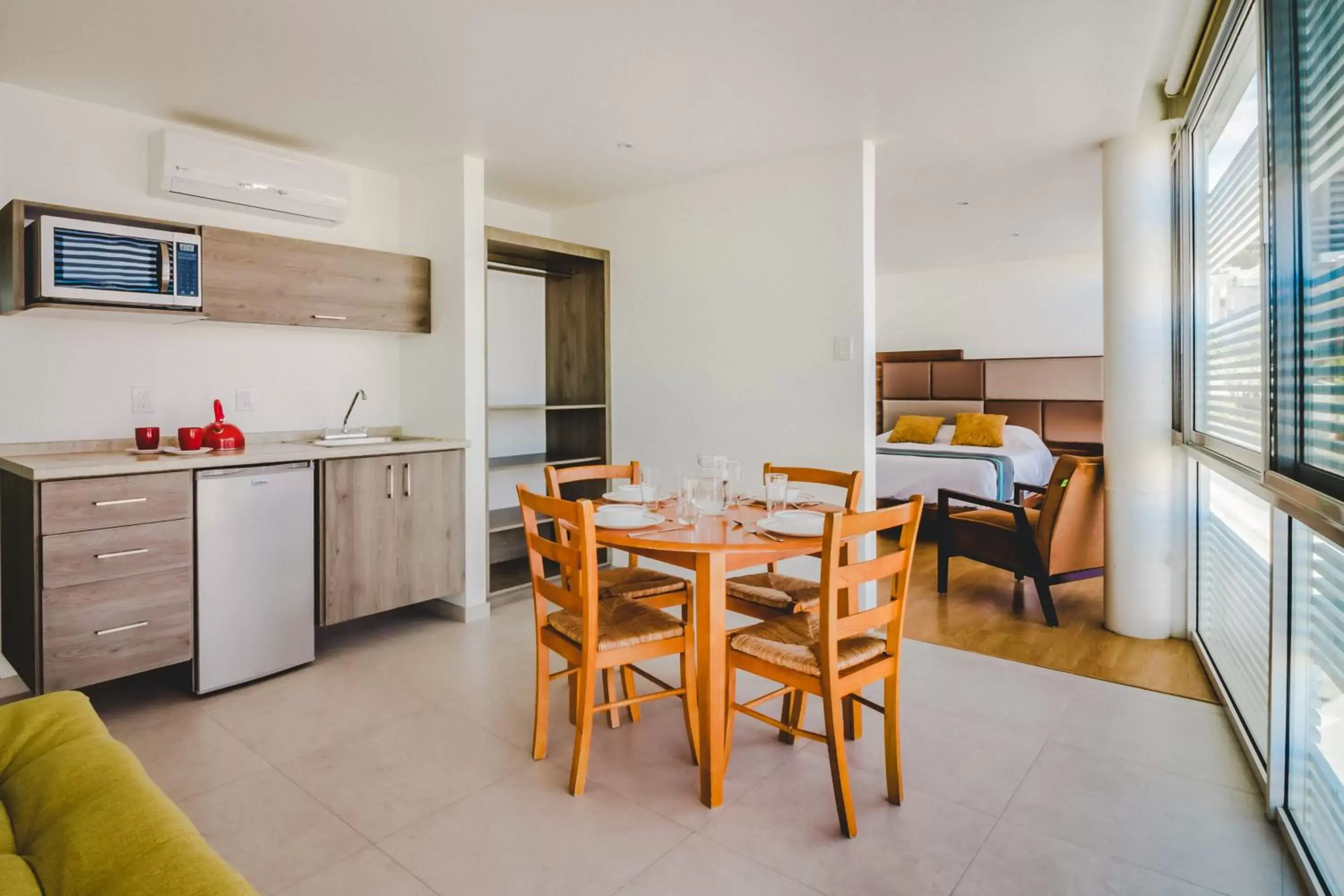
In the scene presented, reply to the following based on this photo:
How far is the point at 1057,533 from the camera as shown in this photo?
374 centimetres

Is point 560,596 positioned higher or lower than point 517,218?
lower

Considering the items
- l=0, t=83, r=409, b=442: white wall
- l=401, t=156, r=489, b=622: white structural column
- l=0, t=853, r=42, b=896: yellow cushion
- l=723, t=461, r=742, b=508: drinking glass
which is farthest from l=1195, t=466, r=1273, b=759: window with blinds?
l=0, t=83, r=409, b=442: white wall

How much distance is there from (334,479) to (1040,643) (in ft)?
11.0

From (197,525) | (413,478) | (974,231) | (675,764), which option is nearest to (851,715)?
(675,764)

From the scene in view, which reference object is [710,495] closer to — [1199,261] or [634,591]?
[634,591]

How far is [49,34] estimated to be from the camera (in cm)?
248

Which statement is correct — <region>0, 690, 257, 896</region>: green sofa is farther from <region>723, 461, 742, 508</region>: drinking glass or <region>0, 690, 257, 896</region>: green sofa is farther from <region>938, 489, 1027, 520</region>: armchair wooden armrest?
<region>938, 489, 1027, 520</region>: armchair wooden armrest

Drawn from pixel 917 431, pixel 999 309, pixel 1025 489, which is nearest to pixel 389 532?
pixel 1025 489

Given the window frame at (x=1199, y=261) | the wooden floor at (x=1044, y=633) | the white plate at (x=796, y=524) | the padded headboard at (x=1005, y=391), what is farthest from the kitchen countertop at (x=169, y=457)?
the padded headboard at (x=1005, y=391)

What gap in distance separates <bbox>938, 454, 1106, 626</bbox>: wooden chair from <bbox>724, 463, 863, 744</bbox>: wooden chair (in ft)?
4.91

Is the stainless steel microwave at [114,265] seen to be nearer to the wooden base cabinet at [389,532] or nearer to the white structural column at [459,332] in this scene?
the wooden base cabinet at [389,532]

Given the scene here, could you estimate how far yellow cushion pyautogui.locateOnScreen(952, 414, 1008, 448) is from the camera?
21.2 feet

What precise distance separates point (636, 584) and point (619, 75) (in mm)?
1936

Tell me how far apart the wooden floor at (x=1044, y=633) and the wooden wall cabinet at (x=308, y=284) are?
3056mm
